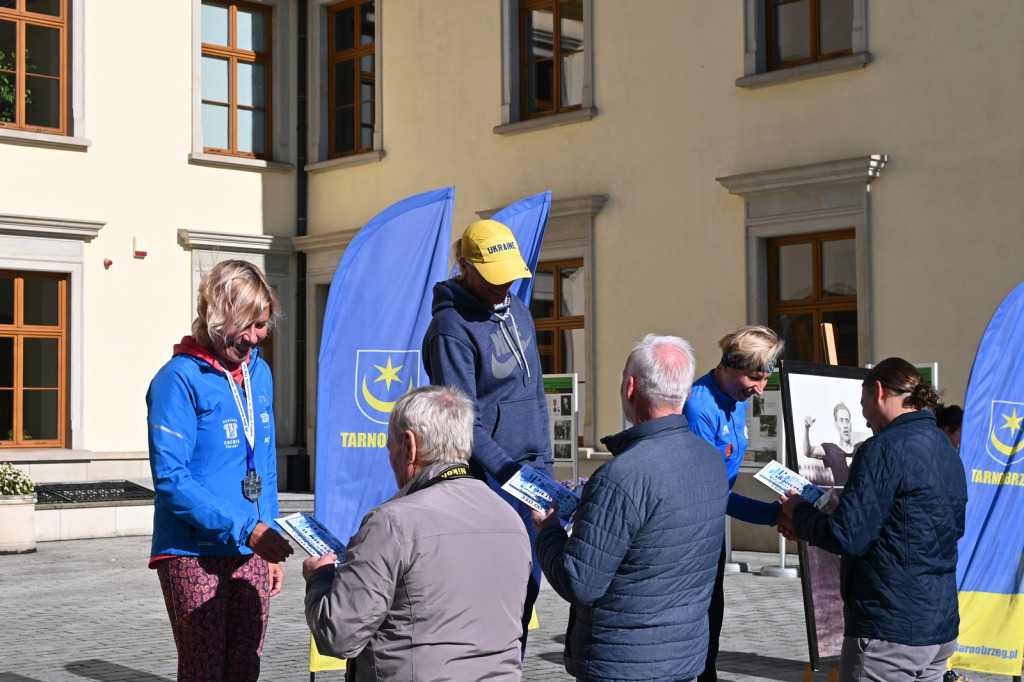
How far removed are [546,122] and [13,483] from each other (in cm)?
697

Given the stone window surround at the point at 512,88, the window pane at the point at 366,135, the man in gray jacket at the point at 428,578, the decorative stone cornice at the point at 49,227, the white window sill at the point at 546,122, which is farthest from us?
the window pane at the point at 366,135

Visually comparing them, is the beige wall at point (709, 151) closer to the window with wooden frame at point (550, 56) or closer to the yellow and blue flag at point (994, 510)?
the window with wooden frame at point (550, 56)

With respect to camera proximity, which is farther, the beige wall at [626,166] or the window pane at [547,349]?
the window pane at [547,349]

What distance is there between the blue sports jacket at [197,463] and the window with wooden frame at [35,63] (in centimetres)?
1426

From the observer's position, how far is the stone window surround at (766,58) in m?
12.9

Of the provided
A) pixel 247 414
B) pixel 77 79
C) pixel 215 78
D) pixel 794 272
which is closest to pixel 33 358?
pixel 77 79

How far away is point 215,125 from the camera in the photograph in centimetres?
1862

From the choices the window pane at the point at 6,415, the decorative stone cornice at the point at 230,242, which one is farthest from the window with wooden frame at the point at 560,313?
the window pane at the point at 6,415

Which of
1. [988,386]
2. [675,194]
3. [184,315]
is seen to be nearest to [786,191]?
[675,194]

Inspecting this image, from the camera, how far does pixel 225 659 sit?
3.81 meters

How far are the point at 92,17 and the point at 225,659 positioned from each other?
14975mm

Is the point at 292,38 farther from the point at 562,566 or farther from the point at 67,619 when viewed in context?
the point at 562,566

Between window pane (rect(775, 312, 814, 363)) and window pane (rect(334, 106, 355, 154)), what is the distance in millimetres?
7451

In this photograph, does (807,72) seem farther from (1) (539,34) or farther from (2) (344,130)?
(2) (344,130)
